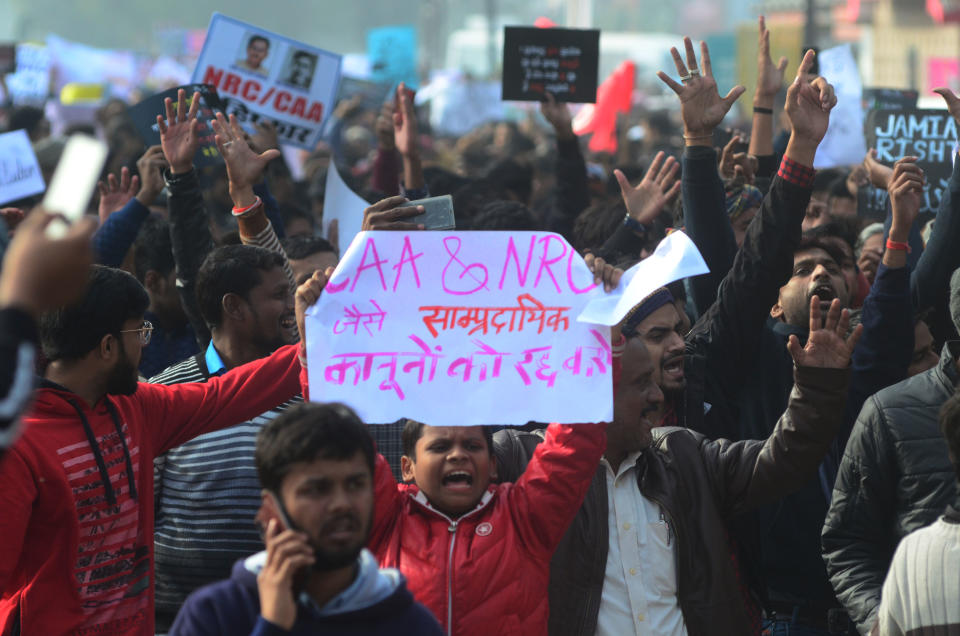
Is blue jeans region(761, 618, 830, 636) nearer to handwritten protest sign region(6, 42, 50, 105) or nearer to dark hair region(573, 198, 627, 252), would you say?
dark hair region(573, 198, 627, 252)

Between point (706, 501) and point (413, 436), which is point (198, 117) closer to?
point (413, 436)

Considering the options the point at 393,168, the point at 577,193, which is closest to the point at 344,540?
the point at 577,193

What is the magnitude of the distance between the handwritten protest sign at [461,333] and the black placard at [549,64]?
14.3 ft

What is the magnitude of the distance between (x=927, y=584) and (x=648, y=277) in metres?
0.96

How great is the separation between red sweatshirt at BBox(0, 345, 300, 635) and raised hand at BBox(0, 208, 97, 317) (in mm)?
1073

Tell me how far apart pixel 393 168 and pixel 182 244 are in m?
3.29

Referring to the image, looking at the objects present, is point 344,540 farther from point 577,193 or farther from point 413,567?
point 577,193

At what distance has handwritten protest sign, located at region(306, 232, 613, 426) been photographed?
3152 mm

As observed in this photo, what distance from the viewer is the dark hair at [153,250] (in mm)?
5676

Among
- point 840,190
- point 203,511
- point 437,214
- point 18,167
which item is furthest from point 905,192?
point 18,167

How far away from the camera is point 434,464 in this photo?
131 inches

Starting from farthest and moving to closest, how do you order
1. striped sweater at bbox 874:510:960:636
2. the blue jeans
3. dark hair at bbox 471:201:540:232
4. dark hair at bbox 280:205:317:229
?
dark hair at bbox 280:205:317:229 < dark hair at bbox 471:201:540:232 < the blue jeans < striped sweater at bbox 874:510:960:636

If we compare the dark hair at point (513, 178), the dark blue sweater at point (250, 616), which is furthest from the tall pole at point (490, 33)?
the dark blue sweater at point (250, 616)

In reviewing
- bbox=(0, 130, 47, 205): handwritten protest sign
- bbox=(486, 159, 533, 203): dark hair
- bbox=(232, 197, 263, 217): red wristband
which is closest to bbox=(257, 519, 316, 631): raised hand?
bbox=(232, 197, 263, 217): red wristband
